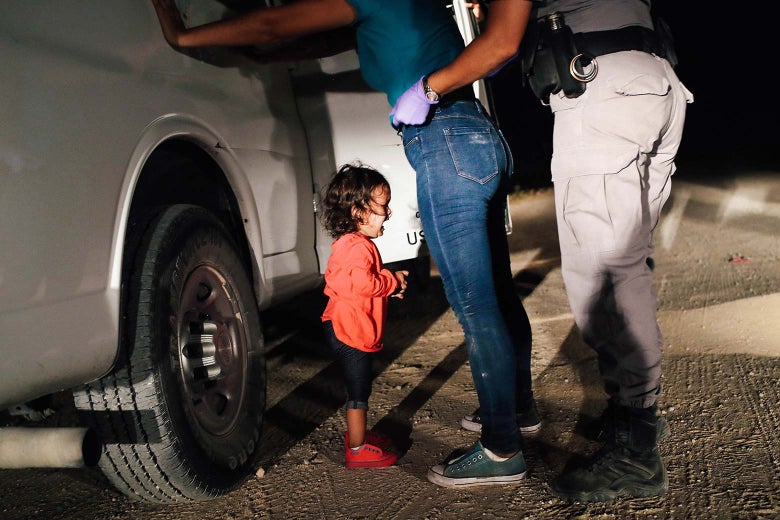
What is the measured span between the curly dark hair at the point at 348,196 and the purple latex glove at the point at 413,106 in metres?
0.41

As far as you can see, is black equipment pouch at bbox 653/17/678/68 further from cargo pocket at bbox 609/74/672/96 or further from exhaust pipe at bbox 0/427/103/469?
exhaust pipe at bbox 0/427/103/469

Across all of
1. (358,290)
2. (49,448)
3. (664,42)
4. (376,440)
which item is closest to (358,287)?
(358,290)

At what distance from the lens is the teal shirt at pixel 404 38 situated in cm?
212

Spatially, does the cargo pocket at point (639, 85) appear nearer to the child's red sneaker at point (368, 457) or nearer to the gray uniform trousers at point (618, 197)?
the gray uniform trousers at point (618, 197)

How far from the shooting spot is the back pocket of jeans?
2100 millimetres

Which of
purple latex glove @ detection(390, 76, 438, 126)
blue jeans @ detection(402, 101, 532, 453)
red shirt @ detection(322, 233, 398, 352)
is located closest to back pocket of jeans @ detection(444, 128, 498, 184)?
blue jeans @ detection(402, 101, 532, 453)

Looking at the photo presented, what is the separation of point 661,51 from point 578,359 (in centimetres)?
166

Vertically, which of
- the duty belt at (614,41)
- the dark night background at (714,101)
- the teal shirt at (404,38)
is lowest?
the dark night background at (714,101)

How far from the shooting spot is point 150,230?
208 centimetres

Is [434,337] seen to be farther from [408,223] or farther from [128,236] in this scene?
[128,236]

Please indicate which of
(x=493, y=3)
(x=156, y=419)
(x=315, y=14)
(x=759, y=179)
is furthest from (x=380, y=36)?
(x=759, y=179)

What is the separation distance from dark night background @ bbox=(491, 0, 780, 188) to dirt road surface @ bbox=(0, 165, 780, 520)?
21.4ft

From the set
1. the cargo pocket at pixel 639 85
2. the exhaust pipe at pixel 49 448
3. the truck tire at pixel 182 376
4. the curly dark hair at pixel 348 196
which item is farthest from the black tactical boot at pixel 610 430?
the exhaust pipe at pixel 49 448

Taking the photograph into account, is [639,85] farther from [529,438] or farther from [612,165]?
[529,438]
